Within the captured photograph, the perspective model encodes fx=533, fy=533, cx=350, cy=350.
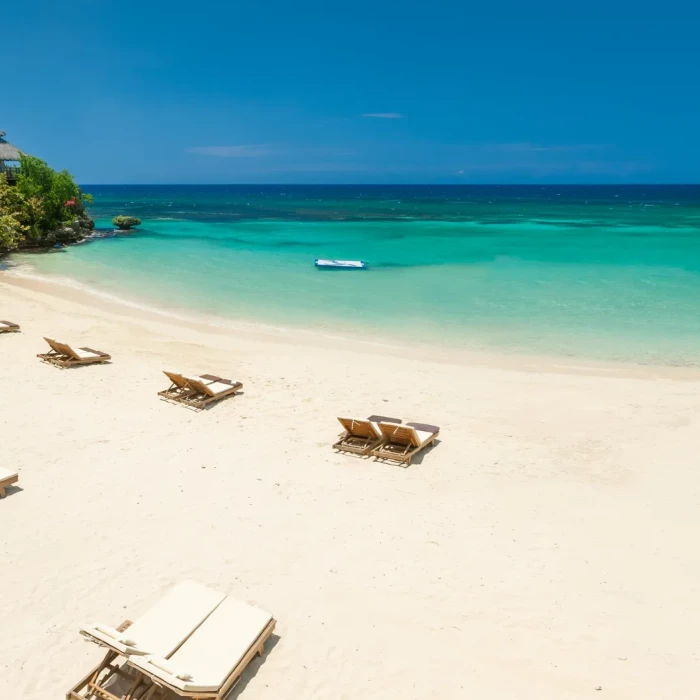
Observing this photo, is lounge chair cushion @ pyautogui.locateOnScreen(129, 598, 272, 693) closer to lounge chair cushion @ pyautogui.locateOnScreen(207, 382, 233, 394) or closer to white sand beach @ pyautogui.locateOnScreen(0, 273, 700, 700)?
white sand beach @ pyautogui.locateOnScreen(0, 273, 700, 700)

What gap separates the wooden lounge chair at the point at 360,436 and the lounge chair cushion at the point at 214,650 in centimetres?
437

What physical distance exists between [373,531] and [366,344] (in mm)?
10240

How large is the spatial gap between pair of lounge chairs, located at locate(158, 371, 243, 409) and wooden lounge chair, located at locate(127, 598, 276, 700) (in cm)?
645

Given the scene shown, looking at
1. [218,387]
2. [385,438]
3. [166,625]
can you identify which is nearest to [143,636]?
[166,625]

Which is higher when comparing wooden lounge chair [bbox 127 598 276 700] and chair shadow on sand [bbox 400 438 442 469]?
wooden lounge chair [bbox 127 598 276 700]

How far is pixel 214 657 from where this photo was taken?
4.66m

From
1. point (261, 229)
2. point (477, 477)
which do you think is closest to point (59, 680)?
point (477, 477)

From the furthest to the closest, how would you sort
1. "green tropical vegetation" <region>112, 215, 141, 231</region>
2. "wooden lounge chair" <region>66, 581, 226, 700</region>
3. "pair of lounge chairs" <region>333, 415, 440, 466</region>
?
"green tropical vegetation" <region>112, 215, 141, 231</region>, "pair of lounge chairs" <region>333, 415, 440, 466</region>, "wooden lounge chair" <region>66, 581, 226, 700</region>

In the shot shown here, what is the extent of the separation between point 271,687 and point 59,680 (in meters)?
1.89

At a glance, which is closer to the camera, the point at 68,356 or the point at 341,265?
the point at 68,356

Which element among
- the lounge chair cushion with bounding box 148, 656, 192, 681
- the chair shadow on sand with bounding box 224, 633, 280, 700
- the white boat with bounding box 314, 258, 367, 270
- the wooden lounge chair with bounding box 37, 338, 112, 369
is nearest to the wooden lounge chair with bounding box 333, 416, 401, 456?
the chair shadow on sand with bounding box 224, 633, 280, 700

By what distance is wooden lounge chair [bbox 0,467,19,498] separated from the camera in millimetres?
7406

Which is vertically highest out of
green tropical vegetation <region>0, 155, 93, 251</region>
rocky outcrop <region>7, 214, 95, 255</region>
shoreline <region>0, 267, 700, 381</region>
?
green tropical vegetation <region>0, 155, 93, 251</region>

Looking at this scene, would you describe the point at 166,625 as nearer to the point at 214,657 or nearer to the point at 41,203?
the point at 214,657
